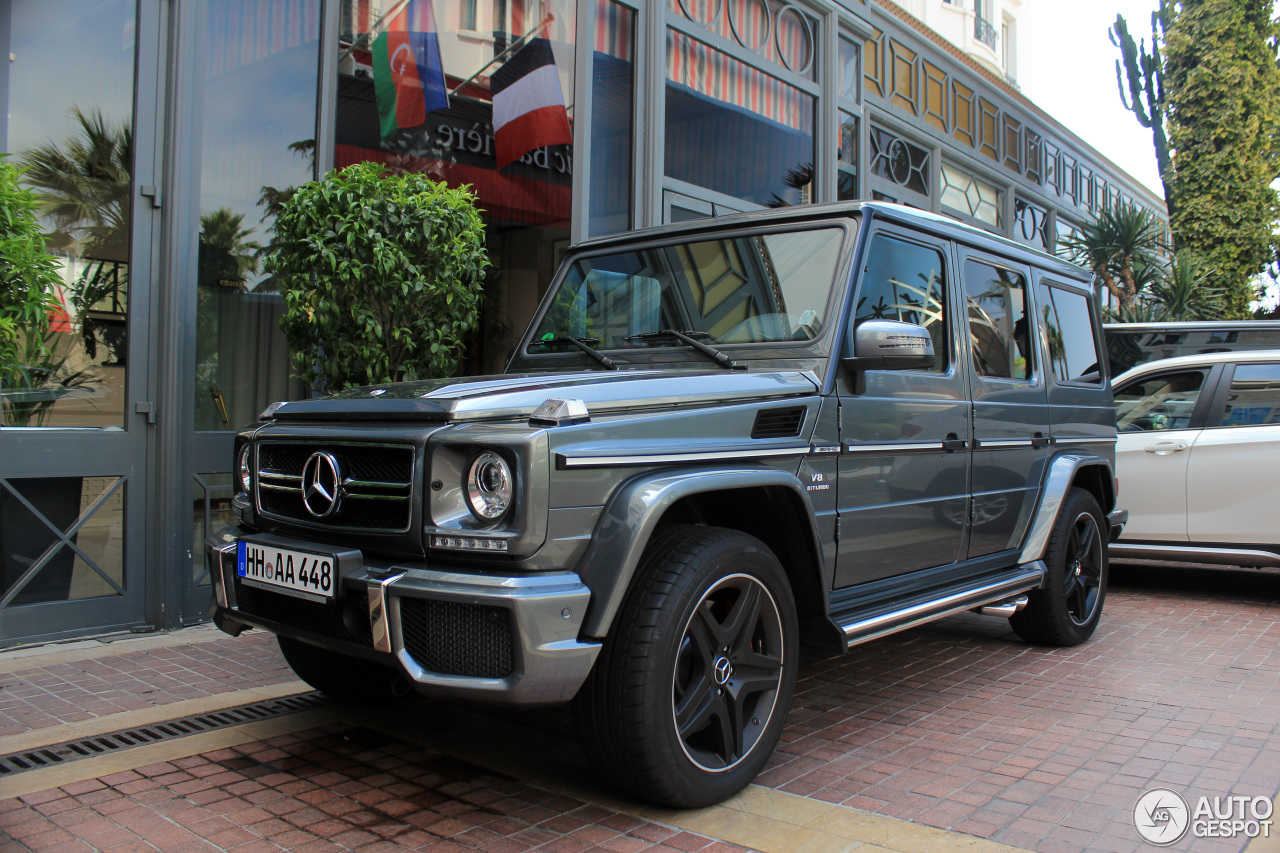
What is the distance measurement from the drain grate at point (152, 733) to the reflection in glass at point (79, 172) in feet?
6.84

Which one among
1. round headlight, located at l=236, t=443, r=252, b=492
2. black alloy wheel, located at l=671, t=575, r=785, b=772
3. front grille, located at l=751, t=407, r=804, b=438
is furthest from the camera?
round headlight, located at l=236, t=443, r=252, b=492

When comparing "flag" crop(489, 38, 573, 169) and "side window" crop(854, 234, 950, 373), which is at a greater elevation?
"flag" crop(489, 38, 573, 169)

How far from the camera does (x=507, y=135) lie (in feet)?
24.2

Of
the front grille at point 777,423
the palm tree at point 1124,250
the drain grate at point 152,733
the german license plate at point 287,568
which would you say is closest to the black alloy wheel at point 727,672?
the front grille at point 777,423

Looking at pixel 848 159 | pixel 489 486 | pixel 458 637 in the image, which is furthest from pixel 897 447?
pixel 848 159

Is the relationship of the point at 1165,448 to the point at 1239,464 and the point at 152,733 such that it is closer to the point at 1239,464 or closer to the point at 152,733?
the point at 1239,464

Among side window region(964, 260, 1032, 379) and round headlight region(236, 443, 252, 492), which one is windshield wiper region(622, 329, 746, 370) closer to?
side window region(964, 260, 1032, 379)

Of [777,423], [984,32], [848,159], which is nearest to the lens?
[777,423]

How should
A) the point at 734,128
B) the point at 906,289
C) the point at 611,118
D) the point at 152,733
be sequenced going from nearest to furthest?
the point at 152,733
the point at 906,289
the point at 611,118
the point at 734,128

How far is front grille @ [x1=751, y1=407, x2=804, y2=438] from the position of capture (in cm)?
314

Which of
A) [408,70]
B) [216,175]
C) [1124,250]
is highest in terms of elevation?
[1124,250]

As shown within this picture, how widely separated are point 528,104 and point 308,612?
557 cm

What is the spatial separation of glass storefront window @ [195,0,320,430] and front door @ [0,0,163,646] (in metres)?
0.37

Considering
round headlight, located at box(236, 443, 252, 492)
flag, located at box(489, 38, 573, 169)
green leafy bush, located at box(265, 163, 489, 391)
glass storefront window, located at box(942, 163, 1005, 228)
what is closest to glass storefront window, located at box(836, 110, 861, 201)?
glass storefront window, located at box(942, 163, 1005, 228)
